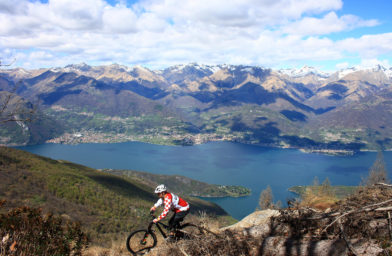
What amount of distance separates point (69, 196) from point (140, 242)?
47.7 meters

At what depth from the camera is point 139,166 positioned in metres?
178

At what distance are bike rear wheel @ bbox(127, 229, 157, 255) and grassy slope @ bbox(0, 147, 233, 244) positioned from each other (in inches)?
1150

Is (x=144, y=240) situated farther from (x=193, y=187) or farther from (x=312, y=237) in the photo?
(x=193, y=187)

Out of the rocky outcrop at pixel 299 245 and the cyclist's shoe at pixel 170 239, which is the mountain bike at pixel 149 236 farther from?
the rocky outcrop at pixel 299 245

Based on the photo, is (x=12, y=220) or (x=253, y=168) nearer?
(x=12, y=220)

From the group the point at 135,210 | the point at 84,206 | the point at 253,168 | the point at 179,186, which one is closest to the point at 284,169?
the point at 253,168

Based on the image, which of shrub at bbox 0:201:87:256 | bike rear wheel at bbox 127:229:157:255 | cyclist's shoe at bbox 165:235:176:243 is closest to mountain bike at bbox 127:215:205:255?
bike rear wheel at bbox 127:229:157:255

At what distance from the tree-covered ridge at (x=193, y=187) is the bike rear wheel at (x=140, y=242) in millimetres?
120758

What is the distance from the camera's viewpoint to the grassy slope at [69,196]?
40.4 m

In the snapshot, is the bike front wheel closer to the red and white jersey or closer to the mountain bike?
the mountain bike

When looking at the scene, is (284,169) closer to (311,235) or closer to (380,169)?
(380,169)

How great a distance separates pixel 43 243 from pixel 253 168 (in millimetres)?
181012

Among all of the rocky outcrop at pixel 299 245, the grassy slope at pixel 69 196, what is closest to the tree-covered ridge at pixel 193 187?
the grassy slope at pixel 69 196

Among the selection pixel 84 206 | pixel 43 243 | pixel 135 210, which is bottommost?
pixel 135 210
